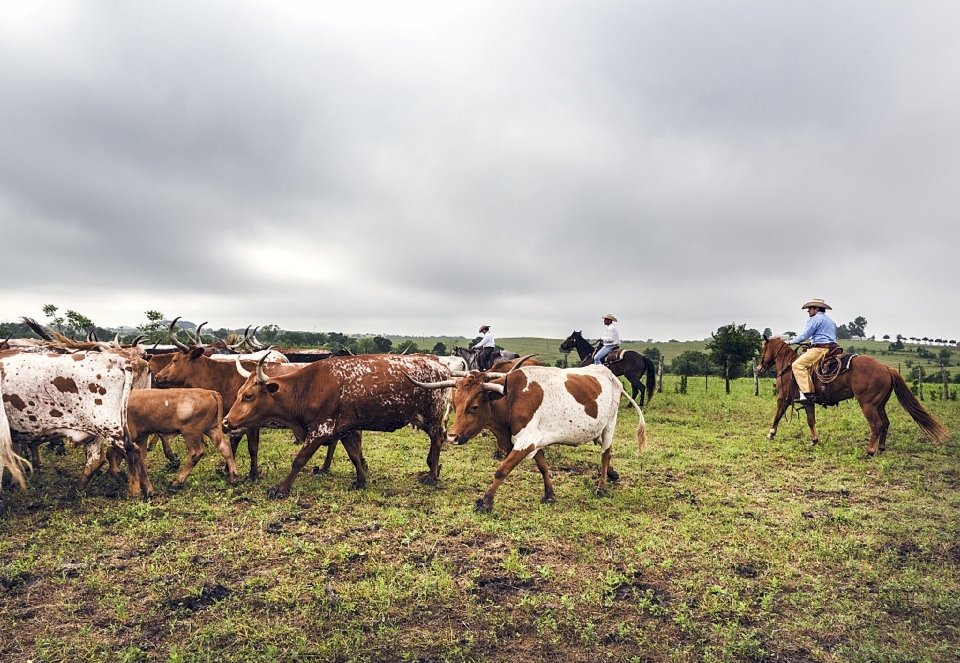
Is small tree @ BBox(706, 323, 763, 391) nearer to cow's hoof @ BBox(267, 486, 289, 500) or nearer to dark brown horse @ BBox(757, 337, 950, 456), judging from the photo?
dark brown horse @ BBox(757, 337, 950, 456)

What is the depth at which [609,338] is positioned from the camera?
48.9 feet

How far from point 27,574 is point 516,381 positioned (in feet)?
17.3

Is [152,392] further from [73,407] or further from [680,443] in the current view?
[680,443]

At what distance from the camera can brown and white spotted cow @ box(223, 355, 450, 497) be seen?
22.3ft

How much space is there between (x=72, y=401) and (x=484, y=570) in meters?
5.40

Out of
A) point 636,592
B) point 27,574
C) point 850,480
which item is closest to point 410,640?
point 636,592

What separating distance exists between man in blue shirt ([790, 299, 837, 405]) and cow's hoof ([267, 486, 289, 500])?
400 inches

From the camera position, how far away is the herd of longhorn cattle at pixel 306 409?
610cm

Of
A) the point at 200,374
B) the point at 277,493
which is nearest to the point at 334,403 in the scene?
the point at 277,493

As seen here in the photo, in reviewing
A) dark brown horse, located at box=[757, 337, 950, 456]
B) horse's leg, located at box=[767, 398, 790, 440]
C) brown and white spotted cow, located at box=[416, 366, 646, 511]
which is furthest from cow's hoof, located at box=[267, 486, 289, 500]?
dark brown horse, located at box=[757, 337, 950, 456]

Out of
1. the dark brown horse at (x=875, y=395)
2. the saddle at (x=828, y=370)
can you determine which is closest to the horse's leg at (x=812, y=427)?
the dark brown horse at (x=875, y=395)

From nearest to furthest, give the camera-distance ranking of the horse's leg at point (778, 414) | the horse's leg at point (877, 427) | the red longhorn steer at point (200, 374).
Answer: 1. the red longhorn steer at point (200, 374)
2. the horse's leg at point (877, 427)
3. the horse's leg at point (778, 414)

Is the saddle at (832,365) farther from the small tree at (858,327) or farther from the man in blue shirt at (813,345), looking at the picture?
the small tree at (858,327)

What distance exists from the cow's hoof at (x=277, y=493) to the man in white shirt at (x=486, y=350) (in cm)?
1047
